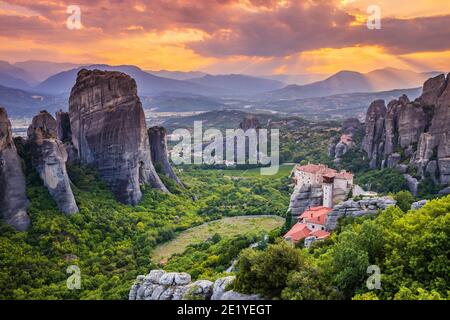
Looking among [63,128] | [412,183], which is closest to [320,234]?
[412,183]

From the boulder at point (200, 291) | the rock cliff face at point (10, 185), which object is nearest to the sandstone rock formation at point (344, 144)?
the rock cliff face at point (10, 185)

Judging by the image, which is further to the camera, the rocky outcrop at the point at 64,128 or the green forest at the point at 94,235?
the rocky outcrop at the point at 64,128

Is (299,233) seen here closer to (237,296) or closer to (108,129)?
(237,296)

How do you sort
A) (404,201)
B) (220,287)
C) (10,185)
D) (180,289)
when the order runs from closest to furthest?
(220,287) → (180,289) → (404,201) → (10,185)

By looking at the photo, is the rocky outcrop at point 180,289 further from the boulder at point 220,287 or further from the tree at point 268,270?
the tree at point 268,270

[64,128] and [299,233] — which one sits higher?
[64,128]

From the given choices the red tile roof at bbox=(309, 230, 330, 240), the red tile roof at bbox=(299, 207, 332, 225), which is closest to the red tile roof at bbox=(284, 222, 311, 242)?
the red tile roof at bbox=(299, 207, 332, 225)

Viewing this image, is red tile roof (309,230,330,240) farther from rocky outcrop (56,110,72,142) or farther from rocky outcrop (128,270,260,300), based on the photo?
rocky outcrop (56,110,72,142)

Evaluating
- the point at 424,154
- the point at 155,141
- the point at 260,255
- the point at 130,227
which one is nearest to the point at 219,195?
the point at 155,141
